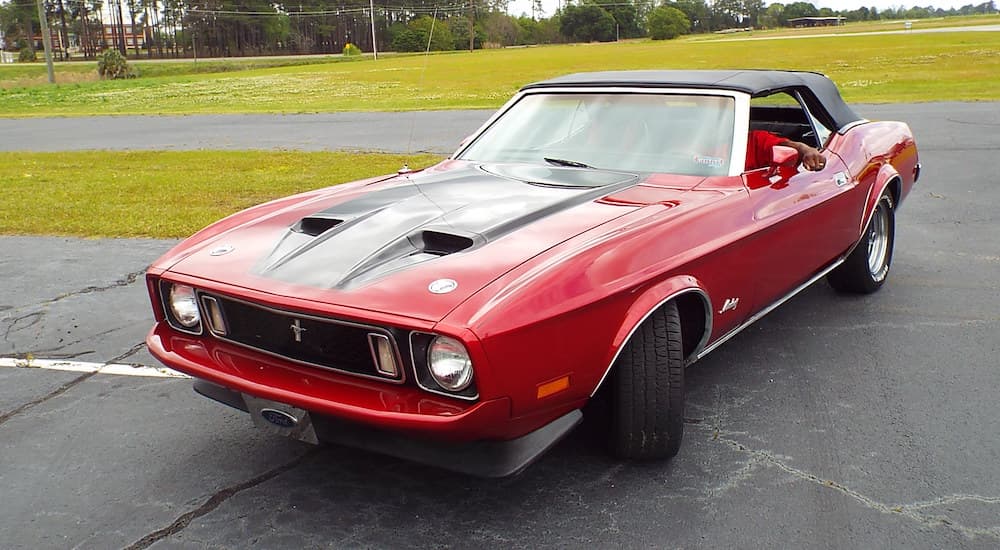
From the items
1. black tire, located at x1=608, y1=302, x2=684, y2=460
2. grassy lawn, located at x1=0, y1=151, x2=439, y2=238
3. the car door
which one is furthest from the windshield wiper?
grassy lawn, located at x1=0, y1=151, x2=439, y2=238

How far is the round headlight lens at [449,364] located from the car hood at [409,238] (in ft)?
0.31

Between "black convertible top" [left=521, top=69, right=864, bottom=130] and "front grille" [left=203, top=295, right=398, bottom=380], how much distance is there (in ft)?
7.40

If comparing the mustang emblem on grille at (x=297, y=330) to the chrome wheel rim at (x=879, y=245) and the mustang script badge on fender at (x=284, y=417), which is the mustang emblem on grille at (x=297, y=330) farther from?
the chrome wheel rim at (x=879, y=245)

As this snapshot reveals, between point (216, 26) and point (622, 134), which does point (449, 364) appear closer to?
point (622, 134)

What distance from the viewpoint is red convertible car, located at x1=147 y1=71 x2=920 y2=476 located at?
230 centimetres

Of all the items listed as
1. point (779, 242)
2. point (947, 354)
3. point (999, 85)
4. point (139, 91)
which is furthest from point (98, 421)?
point (139, 91)

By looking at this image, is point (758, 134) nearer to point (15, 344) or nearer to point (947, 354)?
point (947, 354)

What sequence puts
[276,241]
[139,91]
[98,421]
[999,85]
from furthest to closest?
[139,91] < [999,85] < [98,421] < [276,241]

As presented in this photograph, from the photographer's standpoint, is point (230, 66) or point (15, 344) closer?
point (15, 344)

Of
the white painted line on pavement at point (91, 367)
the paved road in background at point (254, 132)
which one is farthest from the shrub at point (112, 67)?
the white painted line on pavement at point (91, 367)

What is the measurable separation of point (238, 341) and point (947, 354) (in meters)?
3.22

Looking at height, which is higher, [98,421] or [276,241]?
[276,241]

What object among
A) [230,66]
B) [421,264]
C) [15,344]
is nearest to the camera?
[421,264]

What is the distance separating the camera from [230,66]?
63156mm
